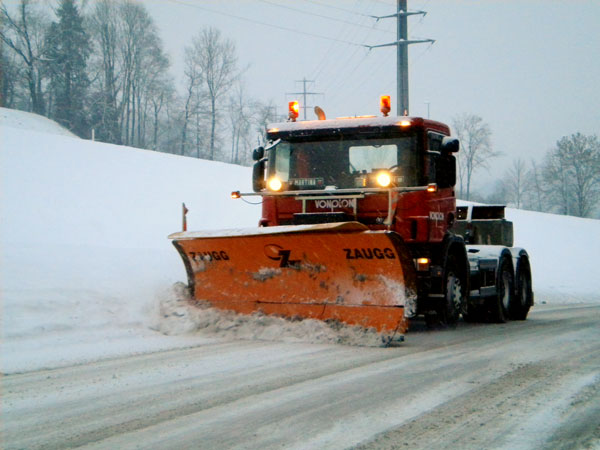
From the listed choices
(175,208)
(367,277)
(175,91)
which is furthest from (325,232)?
(175,91)

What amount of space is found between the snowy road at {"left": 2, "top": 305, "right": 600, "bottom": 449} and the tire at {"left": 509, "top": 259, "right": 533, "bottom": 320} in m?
4.12

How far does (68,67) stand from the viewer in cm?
5541

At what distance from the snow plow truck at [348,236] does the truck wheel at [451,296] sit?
2 cm

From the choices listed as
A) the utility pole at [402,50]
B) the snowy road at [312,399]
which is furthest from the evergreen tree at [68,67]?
the snowy road at [312,399]

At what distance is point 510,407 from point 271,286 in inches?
153

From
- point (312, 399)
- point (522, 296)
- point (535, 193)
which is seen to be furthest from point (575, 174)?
point (312, 399)

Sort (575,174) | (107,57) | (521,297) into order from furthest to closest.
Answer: (575,174) < (107,57) < (521,297)

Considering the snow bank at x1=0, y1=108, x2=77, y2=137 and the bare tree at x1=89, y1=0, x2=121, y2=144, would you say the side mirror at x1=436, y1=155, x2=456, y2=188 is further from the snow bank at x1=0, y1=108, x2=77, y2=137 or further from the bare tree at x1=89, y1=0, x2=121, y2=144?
the bare tree at x1=89, y1=0, x2=121, y2=144

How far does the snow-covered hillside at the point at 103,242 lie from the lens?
25.8 feet

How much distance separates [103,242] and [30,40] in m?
48.3

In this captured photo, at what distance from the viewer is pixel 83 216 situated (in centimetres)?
1653

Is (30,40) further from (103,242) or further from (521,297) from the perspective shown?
(521,297)

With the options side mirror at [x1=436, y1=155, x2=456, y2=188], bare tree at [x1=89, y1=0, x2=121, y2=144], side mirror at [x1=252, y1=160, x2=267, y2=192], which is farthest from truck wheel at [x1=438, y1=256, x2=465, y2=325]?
bare tree at [x1=89, y1=0, x2=121, y2=144]

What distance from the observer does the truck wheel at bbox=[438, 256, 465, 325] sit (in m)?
8.38
